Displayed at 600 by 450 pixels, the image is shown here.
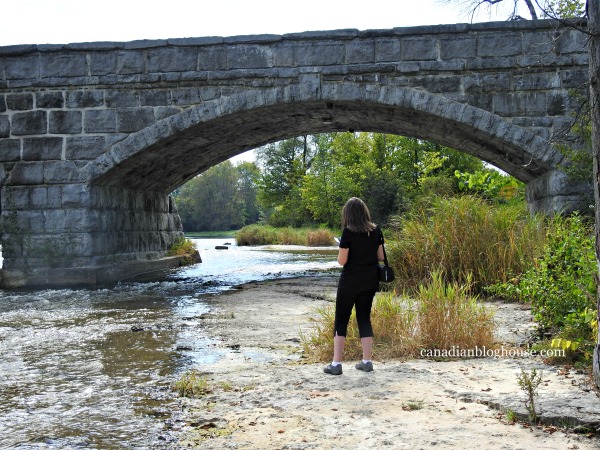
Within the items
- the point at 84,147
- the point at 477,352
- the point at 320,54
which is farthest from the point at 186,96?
the point at 477,352

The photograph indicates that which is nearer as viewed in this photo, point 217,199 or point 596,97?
point 596,97

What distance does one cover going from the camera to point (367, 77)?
11453 millimetres

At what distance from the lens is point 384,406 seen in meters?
3.81

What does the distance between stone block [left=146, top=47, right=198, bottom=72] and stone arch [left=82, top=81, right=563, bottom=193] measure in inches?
29.9

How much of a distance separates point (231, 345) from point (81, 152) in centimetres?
726

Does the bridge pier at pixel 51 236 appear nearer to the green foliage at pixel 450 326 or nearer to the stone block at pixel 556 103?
the stone block at pixel 556 103

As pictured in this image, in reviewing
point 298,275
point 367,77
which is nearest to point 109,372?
point 367,77

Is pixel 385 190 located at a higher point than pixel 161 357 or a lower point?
higher

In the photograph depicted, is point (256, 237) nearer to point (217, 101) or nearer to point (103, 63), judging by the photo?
point (103, 63)

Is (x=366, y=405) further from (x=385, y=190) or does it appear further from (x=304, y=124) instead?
(x=385, y=190)

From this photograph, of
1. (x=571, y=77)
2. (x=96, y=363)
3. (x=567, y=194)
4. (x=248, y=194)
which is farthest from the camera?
(x=248, y=194)

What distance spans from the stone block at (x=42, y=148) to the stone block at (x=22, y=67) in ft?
3.64

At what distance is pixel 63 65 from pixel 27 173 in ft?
6.58

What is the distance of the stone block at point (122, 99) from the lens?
A: 12.0 m
